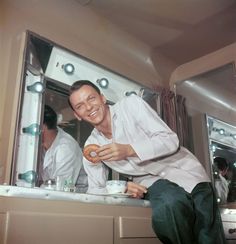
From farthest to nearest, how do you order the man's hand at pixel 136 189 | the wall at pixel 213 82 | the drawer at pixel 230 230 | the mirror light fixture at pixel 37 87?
the wall at pixel 213 82 < the drawer at pixel 230 230 < the man's hand at pixel 136 189 < the mirror light fixture at pixel 37 87

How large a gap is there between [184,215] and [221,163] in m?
0.97

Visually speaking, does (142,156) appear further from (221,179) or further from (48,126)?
(221,179)

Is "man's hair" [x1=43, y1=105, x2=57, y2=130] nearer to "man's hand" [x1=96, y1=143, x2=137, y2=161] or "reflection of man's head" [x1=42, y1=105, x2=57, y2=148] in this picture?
"reflection of man's head" [x1=42, y1=105, x2=57, y2=148]

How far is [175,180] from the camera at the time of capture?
1.71 metres

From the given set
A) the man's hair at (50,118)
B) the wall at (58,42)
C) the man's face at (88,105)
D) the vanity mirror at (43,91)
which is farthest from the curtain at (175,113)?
the man's hair at (50,118)

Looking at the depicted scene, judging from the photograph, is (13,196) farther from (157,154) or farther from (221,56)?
(221,56)

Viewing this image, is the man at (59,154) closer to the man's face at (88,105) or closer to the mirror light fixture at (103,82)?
the man's face at (88,105)

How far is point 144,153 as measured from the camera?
1.71m

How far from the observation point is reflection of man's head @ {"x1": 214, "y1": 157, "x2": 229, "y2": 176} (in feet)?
7.34

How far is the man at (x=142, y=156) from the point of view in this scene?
5.10 ft

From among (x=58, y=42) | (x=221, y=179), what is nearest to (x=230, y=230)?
(x=221, y=179)

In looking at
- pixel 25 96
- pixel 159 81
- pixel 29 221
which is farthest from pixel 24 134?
pixel 159 81

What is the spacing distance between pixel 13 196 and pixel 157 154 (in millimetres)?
859

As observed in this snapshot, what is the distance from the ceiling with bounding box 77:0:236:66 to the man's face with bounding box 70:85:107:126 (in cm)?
50
